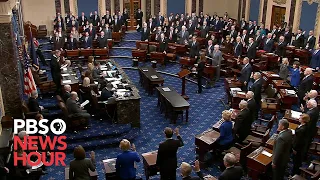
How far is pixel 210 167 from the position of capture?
29.1ft

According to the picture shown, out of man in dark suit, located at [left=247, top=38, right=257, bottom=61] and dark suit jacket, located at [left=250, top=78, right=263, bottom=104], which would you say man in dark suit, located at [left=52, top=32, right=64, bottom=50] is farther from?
dark suit jacket, located at [left=250, top=78, right=263, bottom=104]

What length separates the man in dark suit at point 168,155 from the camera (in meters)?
6.89

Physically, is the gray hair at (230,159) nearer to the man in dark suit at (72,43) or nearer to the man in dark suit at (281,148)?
the man in dark suit at (281,148)

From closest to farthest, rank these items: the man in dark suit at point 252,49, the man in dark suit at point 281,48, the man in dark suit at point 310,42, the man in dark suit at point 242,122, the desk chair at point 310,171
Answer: the desk chair at point 310,171 < the man in dark suit at point 242,122 < the man in dark suit at point 252,49 < the man in dark suit at point 281,48 < the man in dark suit at point 310,42

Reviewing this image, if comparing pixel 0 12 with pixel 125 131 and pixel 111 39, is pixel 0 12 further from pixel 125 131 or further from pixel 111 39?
pixel 111 39

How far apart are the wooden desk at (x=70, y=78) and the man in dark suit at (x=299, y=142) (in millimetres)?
7223

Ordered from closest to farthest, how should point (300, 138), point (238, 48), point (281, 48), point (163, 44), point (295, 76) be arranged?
point (300, 138), point (295, 76), point (238, 48), point (281, 48), point (163, 44)

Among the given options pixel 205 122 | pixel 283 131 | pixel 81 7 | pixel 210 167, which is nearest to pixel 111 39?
pixel 81 7

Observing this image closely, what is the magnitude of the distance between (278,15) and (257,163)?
14839 millimetres

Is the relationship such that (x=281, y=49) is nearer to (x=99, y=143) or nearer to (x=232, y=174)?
(x=99, y=143)

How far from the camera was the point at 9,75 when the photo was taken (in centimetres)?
945

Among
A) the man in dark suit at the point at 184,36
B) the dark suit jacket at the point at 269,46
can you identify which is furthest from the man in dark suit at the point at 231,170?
the man in dark suit at the point at 184,36

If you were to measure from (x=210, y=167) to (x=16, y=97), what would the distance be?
17.7 feet

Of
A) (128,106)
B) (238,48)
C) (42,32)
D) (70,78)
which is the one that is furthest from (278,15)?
(42,32)
